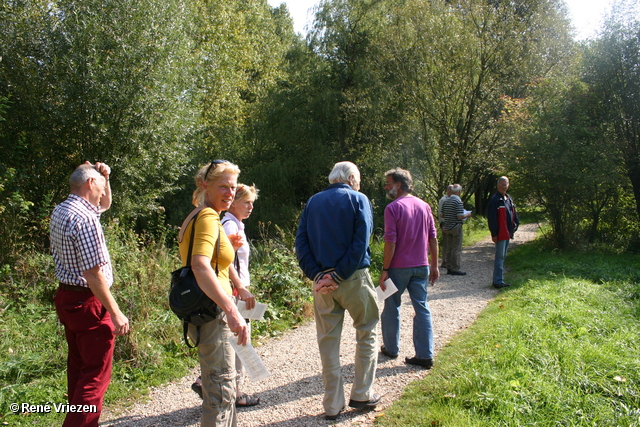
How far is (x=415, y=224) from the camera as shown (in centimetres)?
493

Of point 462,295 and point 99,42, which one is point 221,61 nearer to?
point 99,42

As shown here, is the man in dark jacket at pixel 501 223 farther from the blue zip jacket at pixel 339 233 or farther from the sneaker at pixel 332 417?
the sneaker at pixel 332 417

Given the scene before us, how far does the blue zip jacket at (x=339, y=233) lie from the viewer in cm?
375

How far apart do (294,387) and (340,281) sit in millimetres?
1545

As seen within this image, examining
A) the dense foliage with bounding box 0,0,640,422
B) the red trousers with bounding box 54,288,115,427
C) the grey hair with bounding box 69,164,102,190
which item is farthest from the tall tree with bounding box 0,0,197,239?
the red trousers with bounding box 54,288,115,427

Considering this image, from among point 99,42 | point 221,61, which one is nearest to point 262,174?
point 221,61

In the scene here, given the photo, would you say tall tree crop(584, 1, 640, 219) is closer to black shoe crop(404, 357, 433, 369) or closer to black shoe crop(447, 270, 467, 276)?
black shoe crop(447, 270, 467, 276)

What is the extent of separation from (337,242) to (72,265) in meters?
1.93

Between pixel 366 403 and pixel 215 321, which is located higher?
pixel 215 321

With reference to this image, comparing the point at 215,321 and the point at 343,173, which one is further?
the point at 343,173

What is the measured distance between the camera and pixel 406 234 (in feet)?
16.0

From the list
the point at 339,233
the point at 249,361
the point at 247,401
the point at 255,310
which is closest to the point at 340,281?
the point at 339,233

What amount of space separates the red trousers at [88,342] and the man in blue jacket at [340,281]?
160cm

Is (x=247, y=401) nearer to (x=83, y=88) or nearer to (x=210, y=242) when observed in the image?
(x=210, y=242)
